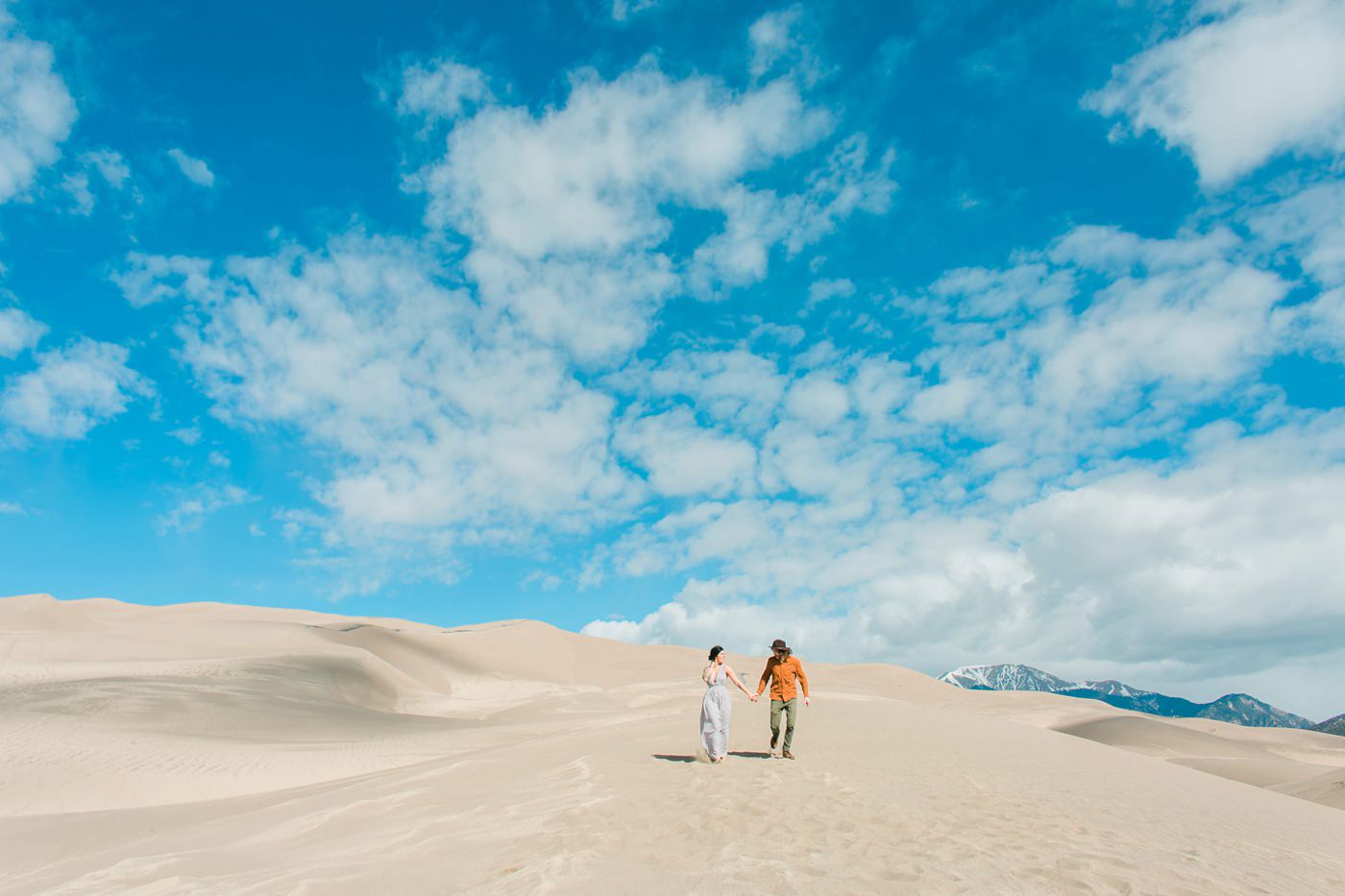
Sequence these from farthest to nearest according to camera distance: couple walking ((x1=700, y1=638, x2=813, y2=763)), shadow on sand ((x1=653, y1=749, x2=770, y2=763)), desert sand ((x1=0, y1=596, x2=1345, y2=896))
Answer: shadow on sand ((x1=653, y1=749, x2=770, y2=763)) → couple walking ((x1=700, y1=638, x2=813, y2=763)) → desert sand ((x1=0, y1=596, x2=1345, y2=896))

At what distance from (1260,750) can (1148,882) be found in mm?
47835

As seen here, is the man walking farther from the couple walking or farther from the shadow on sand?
the shadow on sand

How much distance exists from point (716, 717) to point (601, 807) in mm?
3239

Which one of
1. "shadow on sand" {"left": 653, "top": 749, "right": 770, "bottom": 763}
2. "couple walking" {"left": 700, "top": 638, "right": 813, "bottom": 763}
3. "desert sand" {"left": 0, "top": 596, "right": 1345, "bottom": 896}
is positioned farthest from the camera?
"shadow on sand" {"left": 653, "top": 749, "right": 770, "bottom": 763}

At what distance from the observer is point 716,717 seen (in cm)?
1120

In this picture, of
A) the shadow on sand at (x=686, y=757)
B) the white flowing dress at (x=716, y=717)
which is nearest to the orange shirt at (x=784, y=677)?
the white flowing dress at (x=716, y=717)

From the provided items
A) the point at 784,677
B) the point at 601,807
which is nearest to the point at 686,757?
the point at 784,677

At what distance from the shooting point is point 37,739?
14.8 meters

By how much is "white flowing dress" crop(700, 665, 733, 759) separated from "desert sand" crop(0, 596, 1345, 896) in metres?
0.37

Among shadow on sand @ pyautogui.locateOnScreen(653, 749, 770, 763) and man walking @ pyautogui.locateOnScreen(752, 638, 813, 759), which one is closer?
man walking @ pyautogui.locateOnScreen(752, 638, 813, 759)

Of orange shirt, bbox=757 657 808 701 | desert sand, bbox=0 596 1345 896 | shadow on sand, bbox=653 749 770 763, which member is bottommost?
desert sand, bbox=0 596 1345 896

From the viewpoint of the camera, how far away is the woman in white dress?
36.5ft

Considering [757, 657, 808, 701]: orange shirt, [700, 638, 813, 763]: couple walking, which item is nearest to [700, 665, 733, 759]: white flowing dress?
[700, 638, 813, 763]: couple walking

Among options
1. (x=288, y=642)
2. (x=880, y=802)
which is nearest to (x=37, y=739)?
(x=880, y=802)
